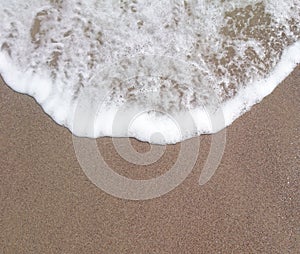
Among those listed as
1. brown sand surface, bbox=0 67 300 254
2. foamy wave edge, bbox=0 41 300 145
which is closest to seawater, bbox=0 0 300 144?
foamy wave edge, bbox=0 41 300 145

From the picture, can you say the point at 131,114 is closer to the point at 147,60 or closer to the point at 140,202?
the point at 147,60

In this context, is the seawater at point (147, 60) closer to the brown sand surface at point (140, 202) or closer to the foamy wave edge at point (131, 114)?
the foamy wave edge at point (131, 114)

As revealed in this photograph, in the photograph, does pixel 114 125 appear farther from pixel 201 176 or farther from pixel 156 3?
pixel 156 3

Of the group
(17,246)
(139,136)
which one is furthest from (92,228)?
(139,136)

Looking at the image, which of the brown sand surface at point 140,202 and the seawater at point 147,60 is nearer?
the brown sand surface at point 140,202

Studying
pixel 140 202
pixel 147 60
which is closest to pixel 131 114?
pixel 147 60

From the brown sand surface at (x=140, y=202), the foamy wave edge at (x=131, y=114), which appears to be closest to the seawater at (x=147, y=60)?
A: the foamy wave edge at (x=131, y=114)

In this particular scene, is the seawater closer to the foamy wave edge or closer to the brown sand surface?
the foamy wave edge
